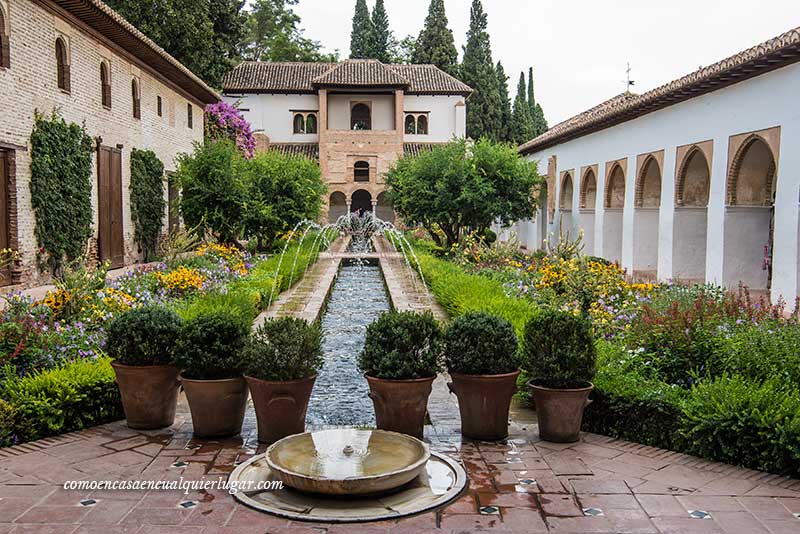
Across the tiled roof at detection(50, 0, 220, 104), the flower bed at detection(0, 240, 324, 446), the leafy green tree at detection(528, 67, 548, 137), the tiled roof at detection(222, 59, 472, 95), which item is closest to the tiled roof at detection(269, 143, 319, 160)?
the tiled roof at detection(222, 59, 472, 95)

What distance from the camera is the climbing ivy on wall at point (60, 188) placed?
13.1 metres

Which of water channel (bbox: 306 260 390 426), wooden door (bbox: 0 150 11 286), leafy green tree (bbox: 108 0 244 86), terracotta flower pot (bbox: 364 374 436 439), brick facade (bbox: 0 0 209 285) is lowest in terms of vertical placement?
water channel (bbox: 306 260 390 426)

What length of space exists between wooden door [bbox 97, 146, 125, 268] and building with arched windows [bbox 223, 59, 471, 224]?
2231 centimetres

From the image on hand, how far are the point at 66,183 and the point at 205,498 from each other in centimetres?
1142

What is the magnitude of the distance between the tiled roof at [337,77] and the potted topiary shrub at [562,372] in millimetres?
34739

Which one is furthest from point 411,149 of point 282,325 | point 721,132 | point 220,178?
point 282,325

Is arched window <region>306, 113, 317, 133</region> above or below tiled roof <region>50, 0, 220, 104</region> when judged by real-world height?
above

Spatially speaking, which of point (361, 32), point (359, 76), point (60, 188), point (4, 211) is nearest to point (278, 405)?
point (4, 211)

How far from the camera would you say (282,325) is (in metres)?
5.33

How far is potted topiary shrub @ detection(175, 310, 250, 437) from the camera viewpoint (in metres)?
5.34

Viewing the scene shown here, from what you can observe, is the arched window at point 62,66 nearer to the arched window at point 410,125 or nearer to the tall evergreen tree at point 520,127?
the arched window at point 410,125

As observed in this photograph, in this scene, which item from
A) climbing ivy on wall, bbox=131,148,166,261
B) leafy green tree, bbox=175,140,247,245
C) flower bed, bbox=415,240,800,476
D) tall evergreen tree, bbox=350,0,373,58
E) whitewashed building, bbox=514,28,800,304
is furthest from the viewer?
tall evergreen tree, bbox=350,0,373,58

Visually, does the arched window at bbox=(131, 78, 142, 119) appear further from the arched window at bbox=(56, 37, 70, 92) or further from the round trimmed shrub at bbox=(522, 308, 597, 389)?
the round trimmed shrub at bbox=(522, 308, 597, 389)

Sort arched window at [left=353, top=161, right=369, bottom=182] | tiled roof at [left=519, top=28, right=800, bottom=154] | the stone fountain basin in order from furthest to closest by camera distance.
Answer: arched window at [left=353, top=161, right=369, bottom=182], tiled roof at [left=519, top=28, right=800, bottom=154], the stone fountain basin
